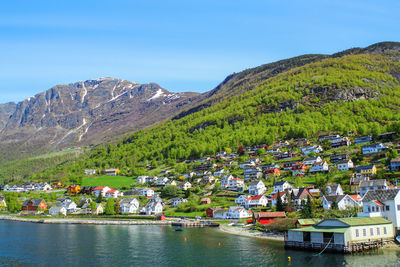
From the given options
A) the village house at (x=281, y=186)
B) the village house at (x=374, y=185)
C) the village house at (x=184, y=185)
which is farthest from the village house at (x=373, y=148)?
the village house at (x=184, y=185)

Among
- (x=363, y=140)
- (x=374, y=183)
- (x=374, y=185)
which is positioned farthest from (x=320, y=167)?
(x=363, y=140)

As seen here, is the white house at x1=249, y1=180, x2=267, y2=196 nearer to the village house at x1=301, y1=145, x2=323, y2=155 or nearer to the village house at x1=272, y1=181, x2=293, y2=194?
the village house at x1=272, y1=181, x2=293, y2=194

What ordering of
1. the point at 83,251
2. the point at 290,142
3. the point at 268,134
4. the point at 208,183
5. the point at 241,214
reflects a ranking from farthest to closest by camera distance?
the point at 268,134 < the point at 290,142 < the point at 208,183 < the point at 241,214 < the point at 83,251

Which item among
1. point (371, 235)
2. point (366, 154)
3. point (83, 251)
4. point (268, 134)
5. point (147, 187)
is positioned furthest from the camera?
point (268, 134)

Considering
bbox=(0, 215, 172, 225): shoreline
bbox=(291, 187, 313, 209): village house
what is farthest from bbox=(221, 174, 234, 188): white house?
bbox=(291, 187, 313, 209): village house

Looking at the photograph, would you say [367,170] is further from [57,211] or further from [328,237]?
[57,211]

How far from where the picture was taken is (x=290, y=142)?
179250 mm

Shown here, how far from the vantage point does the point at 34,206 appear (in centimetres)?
13862

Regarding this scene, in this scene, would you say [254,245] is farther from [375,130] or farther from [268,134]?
[268,134]

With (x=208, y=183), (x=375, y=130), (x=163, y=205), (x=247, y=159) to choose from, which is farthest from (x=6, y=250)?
(x=375, y=130)

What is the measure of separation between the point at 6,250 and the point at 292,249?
157ft

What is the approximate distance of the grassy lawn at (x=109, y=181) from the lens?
17118 cm

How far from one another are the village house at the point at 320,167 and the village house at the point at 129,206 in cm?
6448

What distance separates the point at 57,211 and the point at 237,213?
234 feet
